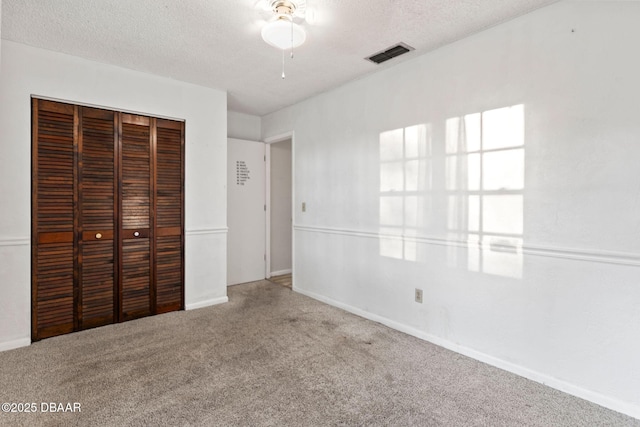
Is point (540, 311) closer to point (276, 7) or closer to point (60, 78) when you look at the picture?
point (276, 7)

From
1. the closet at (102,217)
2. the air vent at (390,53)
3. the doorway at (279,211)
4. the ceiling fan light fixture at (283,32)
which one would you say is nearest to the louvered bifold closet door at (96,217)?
the closet at (102,217)

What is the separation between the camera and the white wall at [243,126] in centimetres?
472

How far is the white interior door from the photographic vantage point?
4645 millimetres

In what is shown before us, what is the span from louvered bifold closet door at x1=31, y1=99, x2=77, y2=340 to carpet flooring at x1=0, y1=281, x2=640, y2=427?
0.25 metres

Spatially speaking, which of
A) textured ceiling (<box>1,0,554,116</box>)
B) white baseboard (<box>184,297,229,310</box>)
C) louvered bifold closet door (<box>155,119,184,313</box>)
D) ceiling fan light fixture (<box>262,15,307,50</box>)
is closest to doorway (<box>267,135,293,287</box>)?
white baseboard (<box>184,297,229,310</box>)

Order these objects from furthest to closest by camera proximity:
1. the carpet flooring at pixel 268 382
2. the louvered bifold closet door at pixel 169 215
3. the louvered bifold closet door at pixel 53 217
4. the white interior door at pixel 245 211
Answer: the white interior door at pixel 245 211 → the louvered bifold closet door at pixel 169 215 → the louvered bifold closet door at pixel 53 217 → the carpet flooring at pixel 268 382

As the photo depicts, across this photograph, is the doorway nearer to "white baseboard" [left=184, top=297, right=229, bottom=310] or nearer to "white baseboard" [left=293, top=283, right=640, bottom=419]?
"white baseboard" [left=184, top=297, right=229, bottom=310]

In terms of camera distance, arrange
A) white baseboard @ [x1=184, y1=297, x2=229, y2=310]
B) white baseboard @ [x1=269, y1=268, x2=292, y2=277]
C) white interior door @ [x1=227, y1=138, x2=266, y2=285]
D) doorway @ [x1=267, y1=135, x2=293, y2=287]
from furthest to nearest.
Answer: white baseboard @ [x1=269, y1=268, x2=292, y2=277], doorway @ [x1=267, y1=135, x2=293, y2=287], white interior door @ [x1=227, y1=138, x2=266, y2=285], white baseboard @ [x1=184, y1=297, x2=229, y2=310]

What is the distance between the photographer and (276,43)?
227cm

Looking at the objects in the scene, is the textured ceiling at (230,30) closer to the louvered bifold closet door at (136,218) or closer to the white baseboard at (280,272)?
the louvered bifold closet door at (136,218)

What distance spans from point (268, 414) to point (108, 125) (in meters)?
2.95

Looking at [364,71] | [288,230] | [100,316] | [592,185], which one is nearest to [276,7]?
[364,71]

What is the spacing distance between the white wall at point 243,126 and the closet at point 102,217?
122 centimetres

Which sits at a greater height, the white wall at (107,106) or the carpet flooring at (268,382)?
the white wall at (107,106)
